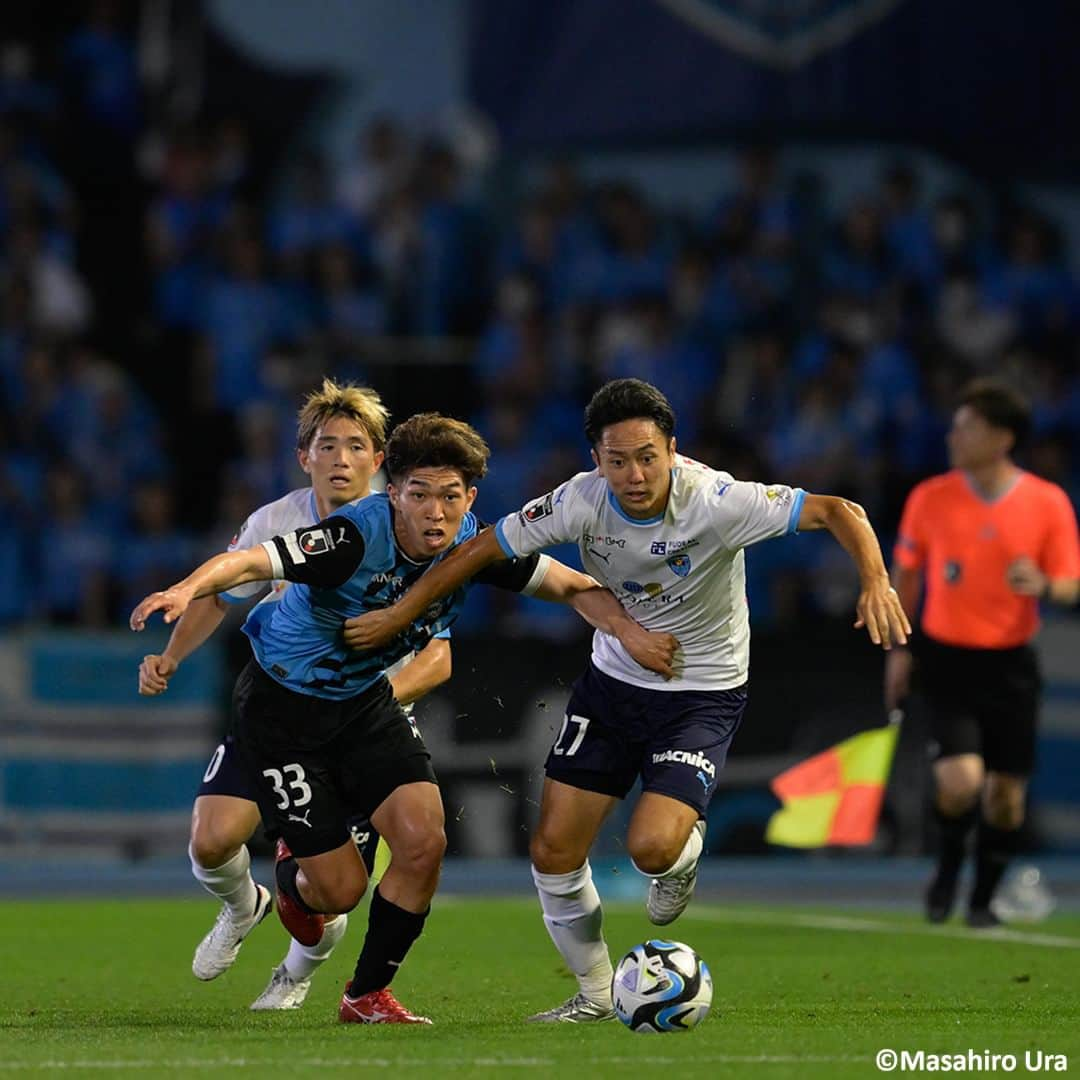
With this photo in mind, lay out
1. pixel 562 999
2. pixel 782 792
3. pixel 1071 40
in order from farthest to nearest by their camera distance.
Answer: pixel 1071 40 < pixel 782 792 < pixel 562 999

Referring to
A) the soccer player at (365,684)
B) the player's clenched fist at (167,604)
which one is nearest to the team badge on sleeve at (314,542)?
the soccer player at (365,684)

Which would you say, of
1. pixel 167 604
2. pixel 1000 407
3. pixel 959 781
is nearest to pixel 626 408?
pixel 167 604

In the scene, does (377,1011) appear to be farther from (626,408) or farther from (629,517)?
(626,408)

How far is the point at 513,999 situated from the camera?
8.48 meters

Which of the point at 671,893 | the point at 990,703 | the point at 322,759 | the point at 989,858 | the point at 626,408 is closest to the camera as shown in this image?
the point at 626,408

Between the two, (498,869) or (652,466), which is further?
(498,869)

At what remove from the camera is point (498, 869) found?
14.5 metres

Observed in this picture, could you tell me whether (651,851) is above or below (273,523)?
below

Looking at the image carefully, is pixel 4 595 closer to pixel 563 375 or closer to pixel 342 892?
pixel 563 375

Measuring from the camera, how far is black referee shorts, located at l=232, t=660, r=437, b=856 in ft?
25.0

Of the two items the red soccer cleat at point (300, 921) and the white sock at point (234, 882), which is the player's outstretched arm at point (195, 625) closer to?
the white sock at point (234, 882)

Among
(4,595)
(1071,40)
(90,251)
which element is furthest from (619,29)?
(4,595)

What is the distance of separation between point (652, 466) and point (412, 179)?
10.5 m

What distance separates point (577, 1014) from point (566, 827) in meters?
0.63
